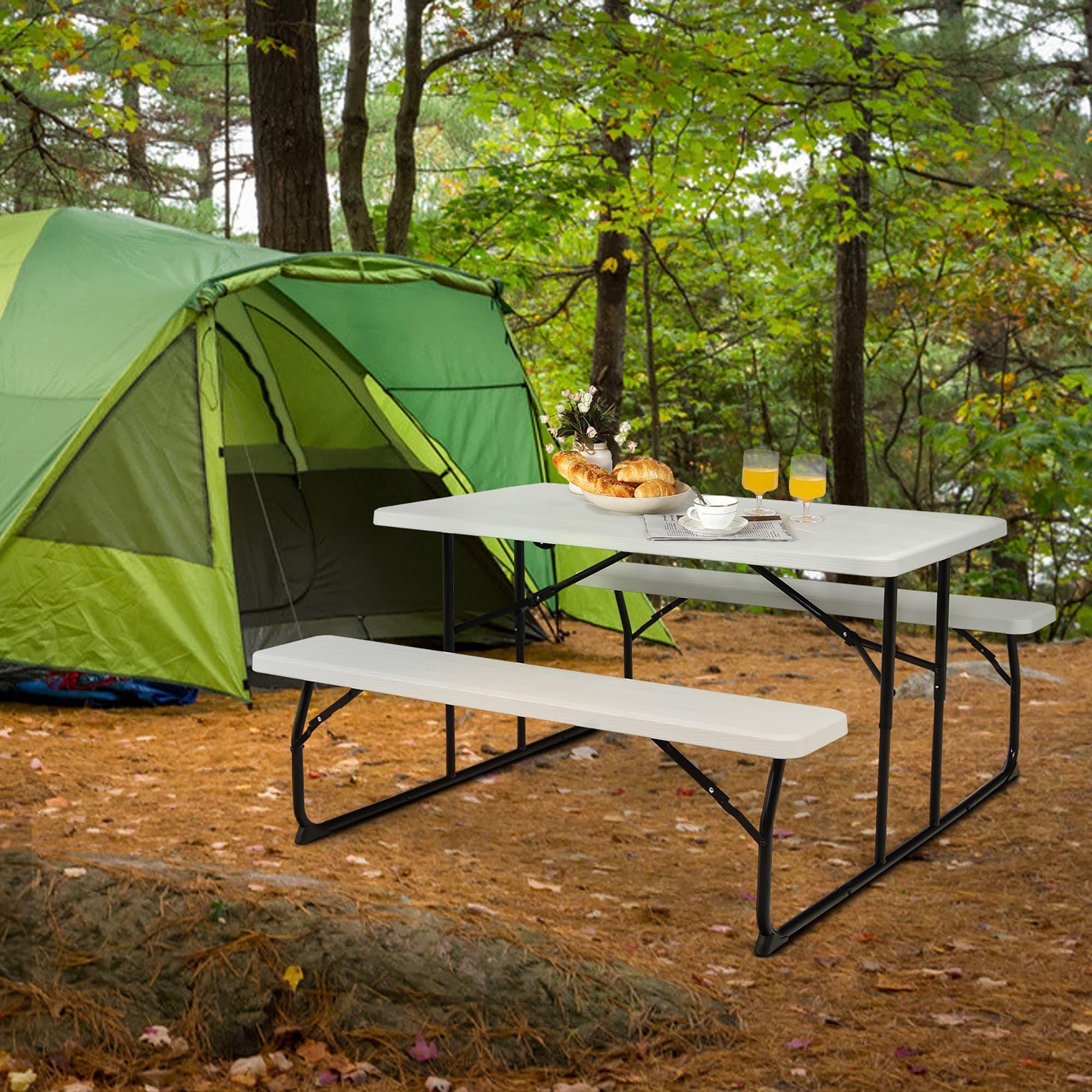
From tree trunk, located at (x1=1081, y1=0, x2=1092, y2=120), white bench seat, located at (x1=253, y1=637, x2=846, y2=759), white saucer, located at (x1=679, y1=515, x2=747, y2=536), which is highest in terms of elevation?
tree trunk, located at (x1=1081, y1=0, x2=1092, y2=120)

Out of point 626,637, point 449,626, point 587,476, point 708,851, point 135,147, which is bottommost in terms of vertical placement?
point 708,851

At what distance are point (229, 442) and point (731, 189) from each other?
3.92m

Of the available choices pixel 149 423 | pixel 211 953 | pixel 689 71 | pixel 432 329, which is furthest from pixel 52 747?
pixel 689 71

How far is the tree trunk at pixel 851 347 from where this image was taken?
327 inches

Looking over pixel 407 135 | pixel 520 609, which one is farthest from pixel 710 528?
pixel 407 135

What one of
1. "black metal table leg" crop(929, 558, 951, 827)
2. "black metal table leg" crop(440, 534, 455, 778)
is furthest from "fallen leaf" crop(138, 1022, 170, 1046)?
"black metal table leg" crop(929, 558, 951, 827)

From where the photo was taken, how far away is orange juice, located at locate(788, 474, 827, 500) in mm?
3758

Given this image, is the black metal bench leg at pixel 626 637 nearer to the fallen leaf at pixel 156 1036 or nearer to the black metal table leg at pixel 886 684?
the black metal table leg at pixel 886 684

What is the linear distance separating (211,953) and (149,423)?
2.81 meters

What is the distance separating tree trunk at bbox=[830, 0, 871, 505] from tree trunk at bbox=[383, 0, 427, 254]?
8.62 feet

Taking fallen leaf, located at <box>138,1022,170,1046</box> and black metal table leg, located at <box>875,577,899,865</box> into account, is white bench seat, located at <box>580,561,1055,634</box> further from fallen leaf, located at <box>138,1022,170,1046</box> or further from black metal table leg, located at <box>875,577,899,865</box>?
fallen leaf, located at <box>138,1022,170,1046</box>

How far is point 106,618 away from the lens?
4961 mm

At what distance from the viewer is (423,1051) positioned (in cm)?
259

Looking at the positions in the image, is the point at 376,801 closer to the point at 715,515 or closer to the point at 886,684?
the point at 715,515
